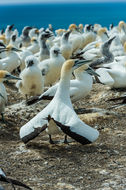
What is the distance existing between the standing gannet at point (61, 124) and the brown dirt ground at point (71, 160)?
25 cm

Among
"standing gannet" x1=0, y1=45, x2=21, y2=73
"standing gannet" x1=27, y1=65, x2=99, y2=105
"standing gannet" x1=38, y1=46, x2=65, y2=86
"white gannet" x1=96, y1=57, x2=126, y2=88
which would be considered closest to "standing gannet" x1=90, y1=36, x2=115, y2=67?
"standing gannet" x1=38, y1=46, x2=65, y2=86

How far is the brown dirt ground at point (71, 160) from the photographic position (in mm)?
4508

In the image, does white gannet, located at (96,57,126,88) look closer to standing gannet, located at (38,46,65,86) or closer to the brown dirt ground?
standing gannet, located at (38,46,65,86)

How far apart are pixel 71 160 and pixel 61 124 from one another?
1.44 ft

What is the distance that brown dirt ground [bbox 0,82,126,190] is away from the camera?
4.51 metres

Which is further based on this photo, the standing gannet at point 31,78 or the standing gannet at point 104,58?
the standing gannet at point 104,58

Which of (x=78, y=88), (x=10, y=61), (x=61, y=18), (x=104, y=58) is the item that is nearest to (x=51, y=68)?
(x=104, y=58)

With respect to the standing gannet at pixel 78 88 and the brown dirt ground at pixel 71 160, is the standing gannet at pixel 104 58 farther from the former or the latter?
the brown dirt ground at pixel 71 160

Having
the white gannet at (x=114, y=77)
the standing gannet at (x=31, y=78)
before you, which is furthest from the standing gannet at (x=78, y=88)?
the standing gannet at (x=31, y=78)

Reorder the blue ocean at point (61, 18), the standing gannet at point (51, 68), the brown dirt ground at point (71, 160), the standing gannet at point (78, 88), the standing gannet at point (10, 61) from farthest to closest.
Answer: the blue ocean at point (61, 18) → the standing gannet at point (10, 61) → the standing gannet at point (51, 68) → the standing gannet at point (78, 88) → the brown dirt ground at point (71, 160)

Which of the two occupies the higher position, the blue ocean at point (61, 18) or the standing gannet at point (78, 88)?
the blue ocean at point (61, 18)

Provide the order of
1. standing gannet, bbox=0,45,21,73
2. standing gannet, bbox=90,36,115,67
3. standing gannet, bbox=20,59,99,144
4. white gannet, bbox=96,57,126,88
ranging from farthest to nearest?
standing gannet, bbox=0,45,21,73 < standing gannet, bbox=90,36,115,67 < white gannet, bbox=96,57,126,88 < standing gannet, bbox=20,59,99,144

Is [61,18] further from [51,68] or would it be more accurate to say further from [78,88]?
[78,88]

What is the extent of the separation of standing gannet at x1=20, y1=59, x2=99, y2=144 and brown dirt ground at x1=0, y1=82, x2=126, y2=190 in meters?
0.25
